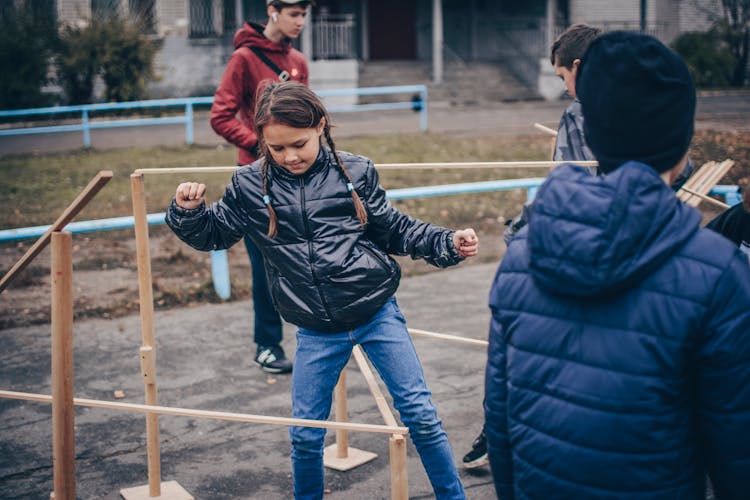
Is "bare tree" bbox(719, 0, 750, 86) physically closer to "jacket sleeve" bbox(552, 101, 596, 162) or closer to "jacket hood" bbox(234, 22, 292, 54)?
"jacket hood" bbox(234, 22, 292, 54)

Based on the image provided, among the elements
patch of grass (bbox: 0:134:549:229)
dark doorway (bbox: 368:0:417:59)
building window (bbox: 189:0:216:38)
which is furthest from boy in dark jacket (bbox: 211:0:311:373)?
dark doorway (bbox: 368:0:417:59)

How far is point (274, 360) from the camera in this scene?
17.1ft

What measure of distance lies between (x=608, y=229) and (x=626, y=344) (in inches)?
9.5

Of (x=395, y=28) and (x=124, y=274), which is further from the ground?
(x=395, y=28)

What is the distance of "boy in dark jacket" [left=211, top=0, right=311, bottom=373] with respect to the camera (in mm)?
4977

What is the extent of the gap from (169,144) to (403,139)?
4.08 metres

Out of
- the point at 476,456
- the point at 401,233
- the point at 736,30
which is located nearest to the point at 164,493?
the point at 476,456

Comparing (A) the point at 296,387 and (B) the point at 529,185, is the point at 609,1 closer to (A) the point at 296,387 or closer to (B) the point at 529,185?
(B) the point at 529,185

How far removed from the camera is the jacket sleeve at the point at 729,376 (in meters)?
1.61

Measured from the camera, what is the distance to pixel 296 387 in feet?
10.2

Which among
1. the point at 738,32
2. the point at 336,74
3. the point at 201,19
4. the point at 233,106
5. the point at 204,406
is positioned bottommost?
the point at 204,406

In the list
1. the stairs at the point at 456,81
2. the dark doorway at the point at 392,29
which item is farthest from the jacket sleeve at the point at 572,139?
the dark doorway at the point at 392,29

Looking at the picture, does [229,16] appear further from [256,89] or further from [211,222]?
[211,222]

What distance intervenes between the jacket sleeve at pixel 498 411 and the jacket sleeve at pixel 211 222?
1.50 m
